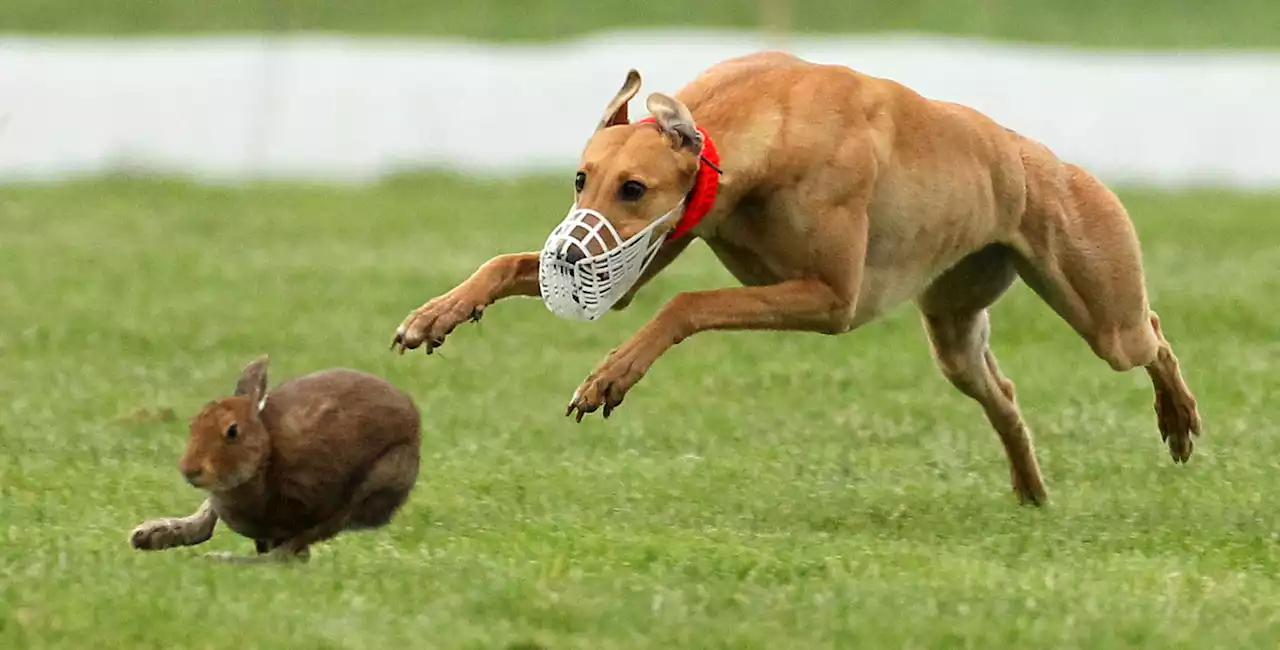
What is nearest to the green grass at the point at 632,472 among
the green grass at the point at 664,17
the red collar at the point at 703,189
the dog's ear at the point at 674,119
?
the red collar at the point at 703,189

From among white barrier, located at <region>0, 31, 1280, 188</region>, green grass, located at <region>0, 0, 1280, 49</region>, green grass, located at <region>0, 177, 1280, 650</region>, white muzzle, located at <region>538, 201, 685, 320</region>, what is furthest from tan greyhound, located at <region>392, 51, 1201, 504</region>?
green grass, located at <region>0, 0, 1280, 49</region>

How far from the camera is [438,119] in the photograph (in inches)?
890

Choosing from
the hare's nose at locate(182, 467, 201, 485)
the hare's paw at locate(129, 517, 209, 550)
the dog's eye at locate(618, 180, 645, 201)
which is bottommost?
the hare's paw at locate(129, 517, 209, 550)

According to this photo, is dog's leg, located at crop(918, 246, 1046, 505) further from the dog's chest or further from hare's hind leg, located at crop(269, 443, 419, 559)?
hare's hind leg, located at crop(269, 443, 419, 559)

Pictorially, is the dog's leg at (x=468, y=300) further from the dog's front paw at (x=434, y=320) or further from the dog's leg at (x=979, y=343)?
the dog's leg at (x=979, y=343)

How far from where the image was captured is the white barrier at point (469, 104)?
21.7m

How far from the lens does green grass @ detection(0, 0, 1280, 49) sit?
31.1 metres

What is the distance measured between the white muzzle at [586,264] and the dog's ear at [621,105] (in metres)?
0.49

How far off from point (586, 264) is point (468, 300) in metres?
0.63

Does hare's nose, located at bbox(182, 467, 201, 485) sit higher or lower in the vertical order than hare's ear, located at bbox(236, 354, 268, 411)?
lower

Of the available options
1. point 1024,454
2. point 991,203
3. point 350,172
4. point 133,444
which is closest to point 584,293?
point 991,203

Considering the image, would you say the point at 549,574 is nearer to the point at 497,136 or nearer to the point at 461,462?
the point at 461,462

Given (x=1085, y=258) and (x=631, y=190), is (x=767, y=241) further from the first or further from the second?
(x=1085, y=258)

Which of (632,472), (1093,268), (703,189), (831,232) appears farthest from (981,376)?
(703,189)
